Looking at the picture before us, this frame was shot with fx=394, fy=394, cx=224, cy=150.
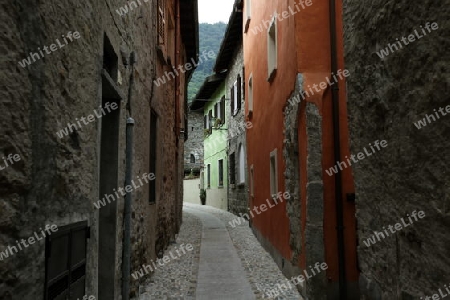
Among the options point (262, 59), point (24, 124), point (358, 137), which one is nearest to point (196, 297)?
point (358, 137)

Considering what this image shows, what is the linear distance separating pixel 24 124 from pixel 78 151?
0.89 m

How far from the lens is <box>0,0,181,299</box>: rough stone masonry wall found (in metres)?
1.61

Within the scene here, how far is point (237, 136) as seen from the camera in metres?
14.0

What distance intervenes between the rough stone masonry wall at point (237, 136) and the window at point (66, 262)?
9684 millimetres

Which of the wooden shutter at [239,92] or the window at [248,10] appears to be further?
the wooden shutter at [239,92]

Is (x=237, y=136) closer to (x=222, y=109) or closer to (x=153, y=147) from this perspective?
(x=222, y=109)

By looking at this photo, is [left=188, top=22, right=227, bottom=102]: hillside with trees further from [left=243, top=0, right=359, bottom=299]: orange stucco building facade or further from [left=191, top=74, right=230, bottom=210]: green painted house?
[left=243, top=0, right=359, bottom=299]: orange stucco building facade

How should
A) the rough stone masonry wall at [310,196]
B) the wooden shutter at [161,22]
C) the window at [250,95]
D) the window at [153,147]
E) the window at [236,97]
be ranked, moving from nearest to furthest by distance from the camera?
the rough stone masonry wall at [310,196]
the window at [153,147]
the wooden shutter at [161,22]
the window at [250,95]
the window at [236,97]

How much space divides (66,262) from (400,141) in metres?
1.99

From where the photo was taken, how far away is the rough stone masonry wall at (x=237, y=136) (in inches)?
506

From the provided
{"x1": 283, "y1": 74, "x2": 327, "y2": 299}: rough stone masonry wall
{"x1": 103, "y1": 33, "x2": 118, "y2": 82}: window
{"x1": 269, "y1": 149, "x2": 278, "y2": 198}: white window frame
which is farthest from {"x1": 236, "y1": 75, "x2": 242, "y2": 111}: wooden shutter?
{"x1": 103, "y1": 33, "x2": 118, "y2": 82}: window

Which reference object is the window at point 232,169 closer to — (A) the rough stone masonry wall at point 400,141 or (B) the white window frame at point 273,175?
(B) the white window frame at point 273,175

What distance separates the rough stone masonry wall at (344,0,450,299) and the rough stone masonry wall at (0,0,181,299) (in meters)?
1.73

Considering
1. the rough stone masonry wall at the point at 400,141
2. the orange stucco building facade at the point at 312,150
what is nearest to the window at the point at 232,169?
the orange stucco building facade at the point at 312,150
